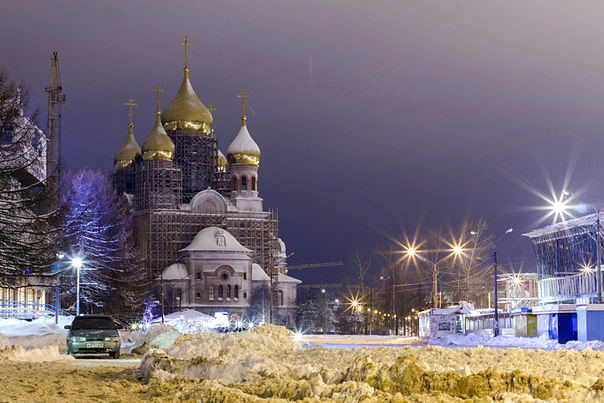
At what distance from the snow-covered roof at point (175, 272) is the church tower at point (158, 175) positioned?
5.99 metres

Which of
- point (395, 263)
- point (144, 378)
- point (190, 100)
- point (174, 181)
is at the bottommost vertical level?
point (144, 378)

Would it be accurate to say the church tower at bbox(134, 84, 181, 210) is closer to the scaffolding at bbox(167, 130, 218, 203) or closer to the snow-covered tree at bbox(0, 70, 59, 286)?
the scaffolding at bbox(167, 130, 218, 203)

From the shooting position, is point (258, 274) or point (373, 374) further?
point (258, 274)

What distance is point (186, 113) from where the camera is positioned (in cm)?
10788

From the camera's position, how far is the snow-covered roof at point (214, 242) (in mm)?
100562

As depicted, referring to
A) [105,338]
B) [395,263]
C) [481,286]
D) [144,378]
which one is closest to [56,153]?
[395,263]

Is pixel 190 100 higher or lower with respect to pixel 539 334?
higher

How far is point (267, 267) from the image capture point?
107688mm

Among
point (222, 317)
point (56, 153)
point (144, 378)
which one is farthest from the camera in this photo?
point (56, 153)

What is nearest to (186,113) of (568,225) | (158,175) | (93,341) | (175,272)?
(158,175)

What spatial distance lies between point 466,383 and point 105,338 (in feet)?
67.6

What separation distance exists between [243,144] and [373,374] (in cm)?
9600

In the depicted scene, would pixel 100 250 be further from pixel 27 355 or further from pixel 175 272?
pixel 175 272

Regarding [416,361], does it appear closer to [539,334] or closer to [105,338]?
[105,338]
